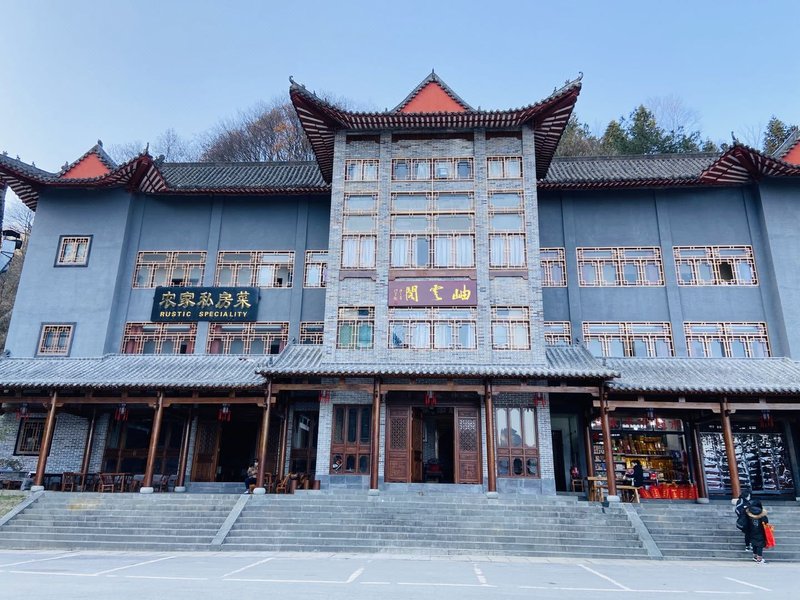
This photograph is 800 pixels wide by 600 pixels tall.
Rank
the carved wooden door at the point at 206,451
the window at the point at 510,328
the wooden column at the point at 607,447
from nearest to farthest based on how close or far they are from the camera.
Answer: the wooden column at the point at 607,447 < the window at the point at 510,328 < the carved wooden door at the point at 206,451

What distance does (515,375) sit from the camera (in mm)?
12578

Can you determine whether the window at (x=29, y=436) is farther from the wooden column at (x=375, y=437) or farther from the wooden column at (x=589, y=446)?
the wooden column at (x=589, y=446)

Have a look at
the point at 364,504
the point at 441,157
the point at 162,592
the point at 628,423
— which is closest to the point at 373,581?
the point at 162,592

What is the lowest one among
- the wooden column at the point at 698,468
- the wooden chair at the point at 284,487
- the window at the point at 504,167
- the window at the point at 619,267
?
the wooden chair at the point at 284,487

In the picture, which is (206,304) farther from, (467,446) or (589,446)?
(589,446)

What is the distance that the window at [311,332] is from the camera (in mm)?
16219

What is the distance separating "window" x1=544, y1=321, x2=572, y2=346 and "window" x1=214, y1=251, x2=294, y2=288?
7833 millimetres

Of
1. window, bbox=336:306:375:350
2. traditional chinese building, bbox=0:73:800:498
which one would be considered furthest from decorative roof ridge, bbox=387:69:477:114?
window, bbox=336:306:375:350

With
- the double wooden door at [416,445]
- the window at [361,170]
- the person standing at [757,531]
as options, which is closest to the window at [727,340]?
the person standing at [757,531]

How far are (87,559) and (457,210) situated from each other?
11.3 metres

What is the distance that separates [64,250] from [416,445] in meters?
12.6

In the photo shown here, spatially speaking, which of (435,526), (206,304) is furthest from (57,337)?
(435,526)

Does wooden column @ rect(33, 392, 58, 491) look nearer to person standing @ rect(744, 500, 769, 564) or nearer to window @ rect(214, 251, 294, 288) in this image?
window @ rect(214, 251, 294, 288)

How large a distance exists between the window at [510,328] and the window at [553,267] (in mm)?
2644
